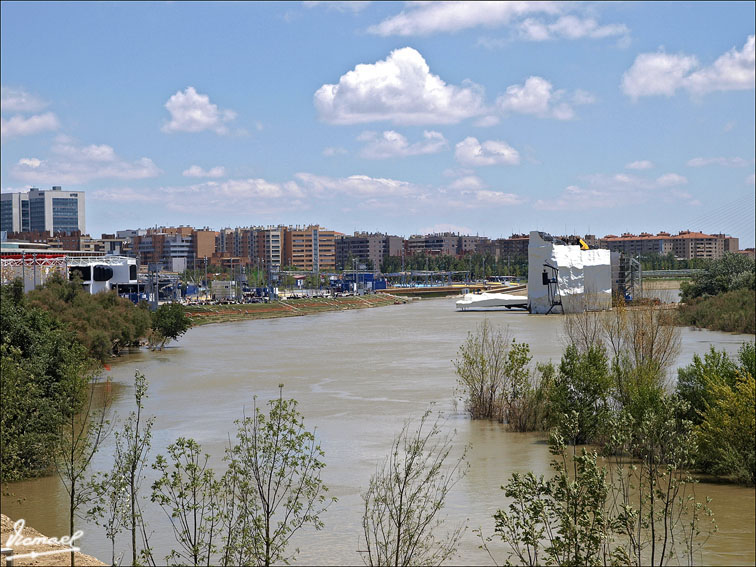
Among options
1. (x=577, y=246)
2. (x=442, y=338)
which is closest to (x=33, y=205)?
(x=577, y=246)

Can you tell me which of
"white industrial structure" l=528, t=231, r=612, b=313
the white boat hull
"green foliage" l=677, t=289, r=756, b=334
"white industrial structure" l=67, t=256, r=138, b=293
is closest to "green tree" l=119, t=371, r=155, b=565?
"green foliage" l=677, t=289, r=756, b=334

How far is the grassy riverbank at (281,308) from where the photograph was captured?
67.2 meters

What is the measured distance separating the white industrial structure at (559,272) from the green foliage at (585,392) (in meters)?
48.4

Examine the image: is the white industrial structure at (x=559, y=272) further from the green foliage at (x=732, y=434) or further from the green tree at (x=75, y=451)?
the green tree at (x=75, y=451)

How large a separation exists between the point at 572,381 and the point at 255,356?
926 inches

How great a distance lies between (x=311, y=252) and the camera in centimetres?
16512

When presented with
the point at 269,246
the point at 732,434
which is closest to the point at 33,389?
the point at 732,434

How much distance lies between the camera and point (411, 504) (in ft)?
24.9

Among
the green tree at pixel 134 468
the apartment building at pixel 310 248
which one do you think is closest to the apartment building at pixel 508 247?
the apartment building at pixel 310 248

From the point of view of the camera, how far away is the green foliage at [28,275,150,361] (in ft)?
103

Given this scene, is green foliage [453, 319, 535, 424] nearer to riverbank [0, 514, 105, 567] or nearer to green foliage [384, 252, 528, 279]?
riverbank [0, 514, 105, 567]

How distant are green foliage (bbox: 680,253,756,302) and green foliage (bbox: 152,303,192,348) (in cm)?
2723

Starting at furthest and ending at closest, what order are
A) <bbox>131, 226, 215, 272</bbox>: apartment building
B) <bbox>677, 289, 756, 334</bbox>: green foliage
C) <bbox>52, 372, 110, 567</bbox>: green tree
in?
<bbox>131, 226, 215, 272</bbox>: apartment building
<bbox>677, 289, 756, 334</bbox>: green foliage
<bbox>52, 372, 110, 567</bbox>: green tree

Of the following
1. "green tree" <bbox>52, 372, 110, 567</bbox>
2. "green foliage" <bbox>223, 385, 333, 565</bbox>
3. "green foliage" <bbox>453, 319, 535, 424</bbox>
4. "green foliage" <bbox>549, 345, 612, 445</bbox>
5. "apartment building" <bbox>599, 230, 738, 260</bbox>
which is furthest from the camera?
"apartment building" <bbox>599, 230, 738, 260</bbox>
